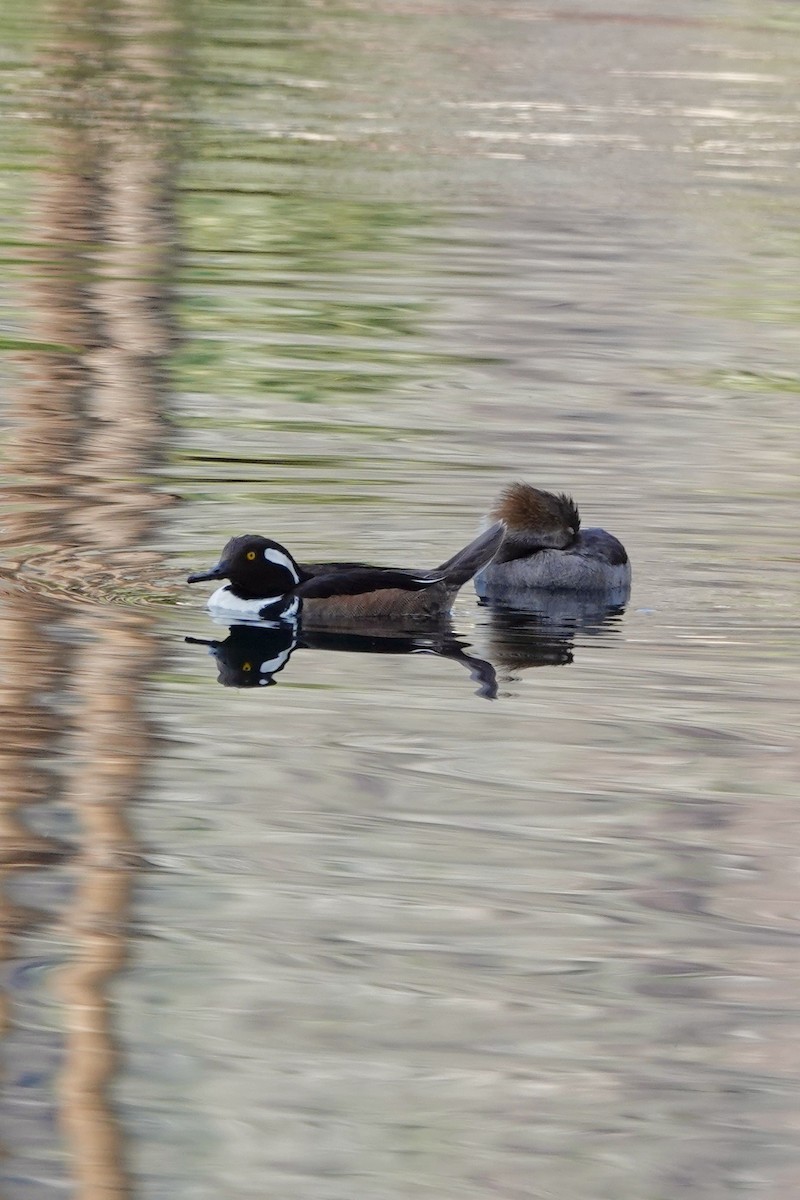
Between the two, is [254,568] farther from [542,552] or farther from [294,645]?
[542,552]

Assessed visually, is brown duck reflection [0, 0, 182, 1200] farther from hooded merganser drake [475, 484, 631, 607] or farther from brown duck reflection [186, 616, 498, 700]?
hooded merganser drake [475, 484, 631, 607]

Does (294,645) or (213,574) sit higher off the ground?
(213,574)

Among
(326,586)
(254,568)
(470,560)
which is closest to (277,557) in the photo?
(254,568)

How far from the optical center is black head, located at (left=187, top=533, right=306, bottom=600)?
9148 mm

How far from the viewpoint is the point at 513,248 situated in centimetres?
1931

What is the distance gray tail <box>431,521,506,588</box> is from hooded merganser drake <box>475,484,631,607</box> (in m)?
0.43

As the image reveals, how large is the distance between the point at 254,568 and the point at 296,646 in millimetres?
343

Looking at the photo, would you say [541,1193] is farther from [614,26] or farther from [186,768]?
[614,26]

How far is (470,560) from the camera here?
946cm

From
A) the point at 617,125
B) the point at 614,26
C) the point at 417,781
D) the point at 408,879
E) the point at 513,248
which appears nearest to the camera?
the point at 408,879

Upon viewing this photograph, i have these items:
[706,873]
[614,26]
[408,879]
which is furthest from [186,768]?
[614,26]

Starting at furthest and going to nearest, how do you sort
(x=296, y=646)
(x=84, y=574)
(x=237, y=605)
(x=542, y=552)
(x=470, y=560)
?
(x=542, y=552), (x=84, y=574), (x=470, y=560), (x=237, y=605), (x=296, y=646)

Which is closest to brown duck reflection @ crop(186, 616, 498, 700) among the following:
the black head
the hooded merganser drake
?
the black head

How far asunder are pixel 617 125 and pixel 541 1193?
23243 millimetres
